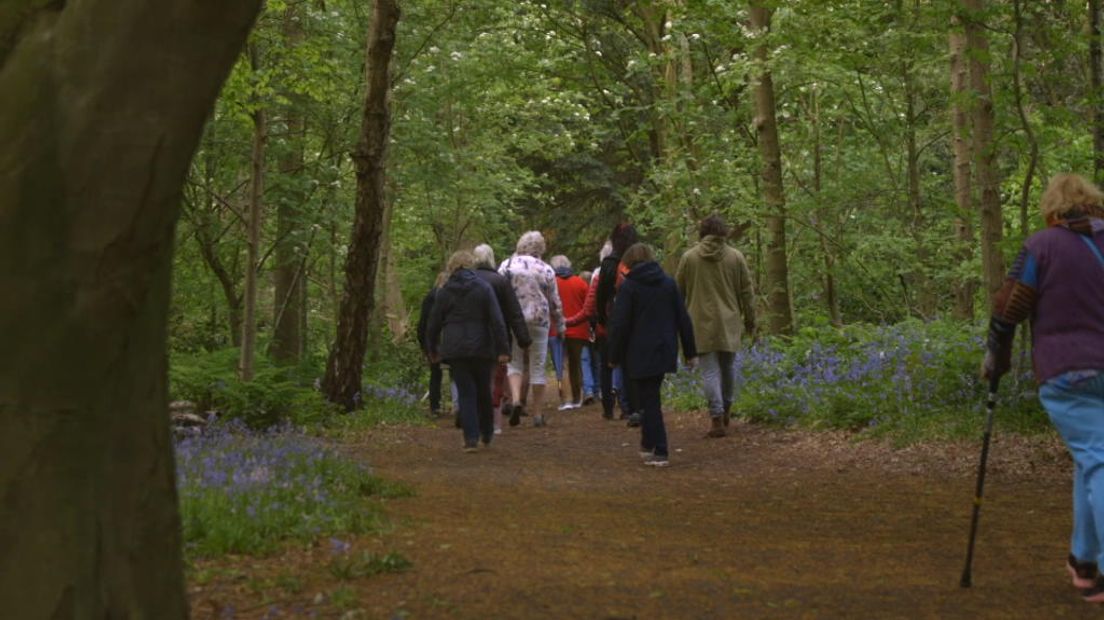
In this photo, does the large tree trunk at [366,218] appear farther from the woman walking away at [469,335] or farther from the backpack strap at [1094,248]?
the backpack strap at [1094,248]

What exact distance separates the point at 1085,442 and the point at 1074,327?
1.74ft

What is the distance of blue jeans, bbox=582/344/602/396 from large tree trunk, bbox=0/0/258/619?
15100 mm

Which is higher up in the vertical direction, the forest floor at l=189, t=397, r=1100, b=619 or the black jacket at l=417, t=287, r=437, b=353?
the black jacket at l=417, t=287, r=437, b=353

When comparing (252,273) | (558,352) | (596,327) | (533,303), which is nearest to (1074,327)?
(533,303)

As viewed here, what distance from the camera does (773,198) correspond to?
62.8ft

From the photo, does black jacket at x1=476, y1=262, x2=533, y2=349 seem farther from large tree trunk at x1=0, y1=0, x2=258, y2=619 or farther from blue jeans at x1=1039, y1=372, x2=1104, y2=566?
large tree trunk at x1=0, y1=0, x2=258, y2=619

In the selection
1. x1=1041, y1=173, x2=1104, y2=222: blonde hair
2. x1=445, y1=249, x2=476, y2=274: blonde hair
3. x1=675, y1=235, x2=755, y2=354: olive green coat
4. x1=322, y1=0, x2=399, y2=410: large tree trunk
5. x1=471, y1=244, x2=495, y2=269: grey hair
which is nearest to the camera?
x1=1041, y1=173, x2=1104, y2=222: blonde hair

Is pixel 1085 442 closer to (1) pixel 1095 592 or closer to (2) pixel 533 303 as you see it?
(1) pixel 1095 592

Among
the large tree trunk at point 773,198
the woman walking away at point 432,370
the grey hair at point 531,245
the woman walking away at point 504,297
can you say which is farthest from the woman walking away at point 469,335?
the large tree trunk at point 773,198

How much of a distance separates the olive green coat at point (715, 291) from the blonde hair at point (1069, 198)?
289 inches

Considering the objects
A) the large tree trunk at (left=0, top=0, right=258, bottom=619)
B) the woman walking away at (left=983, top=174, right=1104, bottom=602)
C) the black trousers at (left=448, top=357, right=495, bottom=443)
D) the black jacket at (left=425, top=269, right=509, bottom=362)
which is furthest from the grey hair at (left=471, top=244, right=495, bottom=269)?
the large tree trunk at (left=0, top=0, right=258, bottom=619)

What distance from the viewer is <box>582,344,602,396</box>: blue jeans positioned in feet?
63.3

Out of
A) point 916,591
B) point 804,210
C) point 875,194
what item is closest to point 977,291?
point 875,194

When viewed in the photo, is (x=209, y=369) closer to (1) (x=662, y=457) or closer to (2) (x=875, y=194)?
(1) (x=662, y=457)
